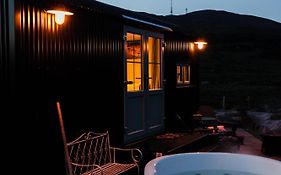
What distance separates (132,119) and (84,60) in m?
1.80

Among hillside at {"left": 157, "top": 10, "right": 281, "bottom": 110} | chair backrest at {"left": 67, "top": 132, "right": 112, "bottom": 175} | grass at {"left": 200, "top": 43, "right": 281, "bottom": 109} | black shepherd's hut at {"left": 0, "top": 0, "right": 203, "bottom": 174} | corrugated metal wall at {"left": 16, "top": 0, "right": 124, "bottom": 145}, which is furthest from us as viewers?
hillside at {"left": 157, "top": 10, "right": 281, "bottom": 110}

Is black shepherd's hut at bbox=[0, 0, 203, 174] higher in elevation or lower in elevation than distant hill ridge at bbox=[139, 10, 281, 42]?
lower

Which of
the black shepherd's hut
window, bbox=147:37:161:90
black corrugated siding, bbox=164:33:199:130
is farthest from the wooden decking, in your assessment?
window, bbox=147:37:161:90

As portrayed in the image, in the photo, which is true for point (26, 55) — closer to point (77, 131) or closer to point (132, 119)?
point (77, 131)

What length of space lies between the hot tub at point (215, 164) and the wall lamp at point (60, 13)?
2.15m

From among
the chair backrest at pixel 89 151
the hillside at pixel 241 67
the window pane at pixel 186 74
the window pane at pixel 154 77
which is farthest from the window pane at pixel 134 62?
the hillside at pixel 241 67

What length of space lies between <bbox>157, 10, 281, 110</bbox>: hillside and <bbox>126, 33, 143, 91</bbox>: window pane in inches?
366

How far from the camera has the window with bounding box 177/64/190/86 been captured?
9.28 meters

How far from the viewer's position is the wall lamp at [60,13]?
484 centimetres

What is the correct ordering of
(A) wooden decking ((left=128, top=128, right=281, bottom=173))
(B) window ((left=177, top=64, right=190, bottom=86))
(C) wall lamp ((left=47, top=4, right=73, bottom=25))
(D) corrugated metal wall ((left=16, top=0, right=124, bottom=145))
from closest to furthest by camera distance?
(D) corrugated metal wall ((left=16, top=0, right=124, bottom=145)), (C) wall lamp ((left=47, top=4, right=73, bottom=25)), (A) wooden decking ((left=128, top=128, right=281, bottom=173)), (B) window ((left=177, top=64, right=190, bottom=86))

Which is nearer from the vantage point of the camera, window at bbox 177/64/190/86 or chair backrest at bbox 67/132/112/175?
chair backrest at bbox 67/132/112/175

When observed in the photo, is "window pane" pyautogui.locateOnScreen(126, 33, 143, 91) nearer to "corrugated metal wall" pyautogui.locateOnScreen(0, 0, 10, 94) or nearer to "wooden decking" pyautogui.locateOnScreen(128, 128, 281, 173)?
"wooden decking" pyautogui.locateOnScreen(128, 128, 281, 173)

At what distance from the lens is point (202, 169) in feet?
17.8

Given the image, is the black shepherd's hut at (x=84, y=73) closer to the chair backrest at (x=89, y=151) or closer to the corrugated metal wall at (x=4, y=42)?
the corrugated metal wall at (x=4, y=42)
